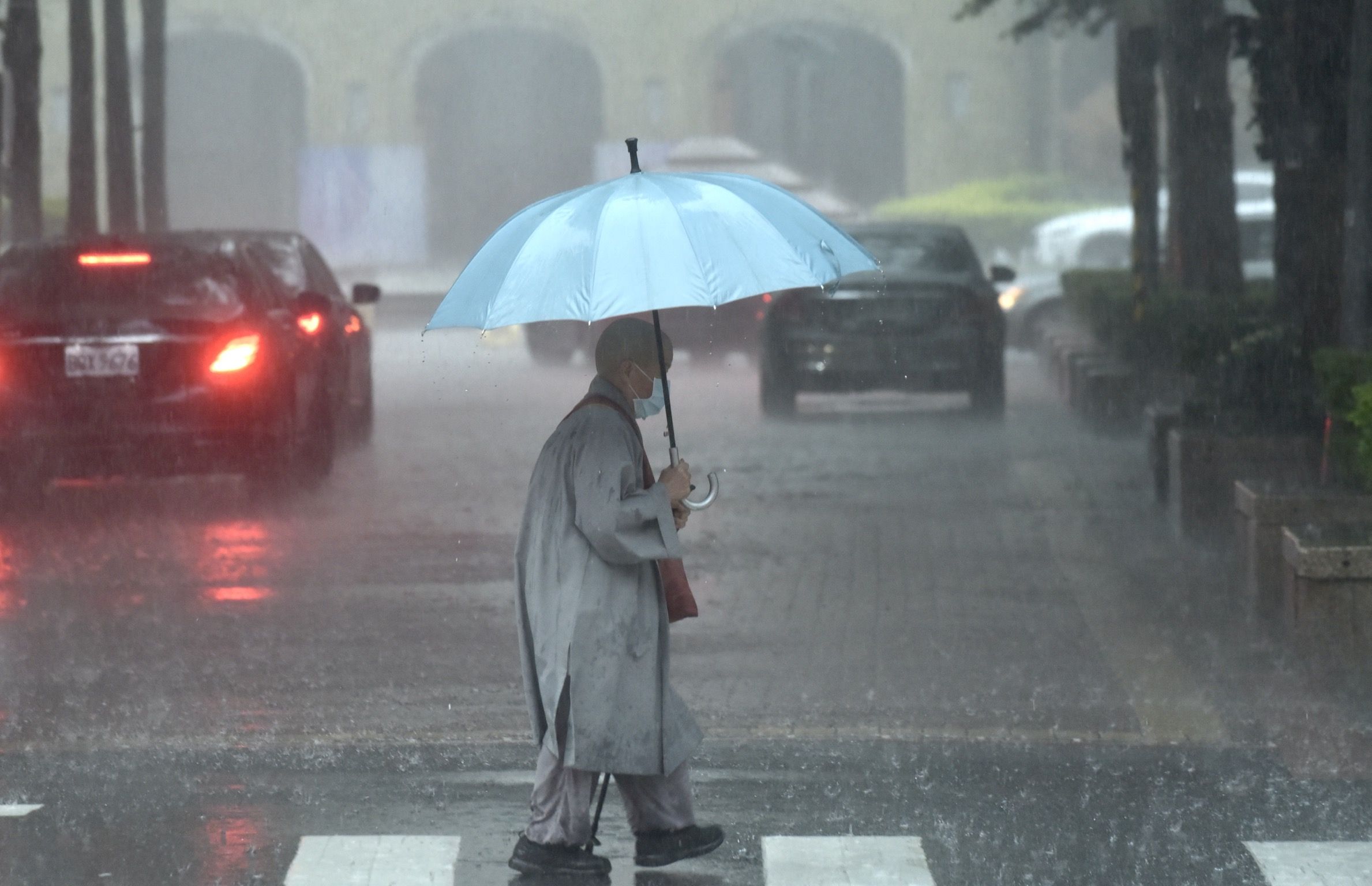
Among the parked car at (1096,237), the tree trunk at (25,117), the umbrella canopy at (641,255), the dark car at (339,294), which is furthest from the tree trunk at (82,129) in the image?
the parked car at (1096,237)

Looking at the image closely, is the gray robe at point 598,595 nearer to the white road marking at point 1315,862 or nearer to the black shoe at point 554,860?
the black shoe at point 554,860

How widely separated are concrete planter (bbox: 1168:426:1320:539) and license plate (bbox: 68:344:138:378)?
571 cm

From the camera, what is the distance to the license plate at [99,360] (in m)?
12.5

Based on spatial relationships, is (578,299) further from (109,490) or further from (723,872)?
(109,490)

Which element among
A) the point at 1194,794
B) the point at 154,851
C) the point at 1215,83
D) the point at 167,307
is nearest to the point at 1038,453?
the point at 1215,83

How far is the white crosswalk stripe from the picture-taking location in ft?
20.8

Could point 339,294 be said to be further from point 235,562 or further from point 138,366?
point 235,562

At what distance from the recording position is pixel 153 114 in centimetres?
2727

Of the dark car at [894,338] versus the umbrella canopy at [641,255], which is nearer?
the umbrella canopy at [641,255]

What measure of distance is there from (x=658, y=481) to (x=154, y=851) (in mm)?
1729

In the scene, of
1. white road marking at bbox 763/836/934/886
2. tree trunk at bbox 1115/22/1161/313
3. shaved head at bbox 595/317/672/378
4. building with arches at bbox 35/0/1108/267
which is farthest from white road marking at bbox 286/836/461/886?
building with arches at bbox 35/0/1108/267

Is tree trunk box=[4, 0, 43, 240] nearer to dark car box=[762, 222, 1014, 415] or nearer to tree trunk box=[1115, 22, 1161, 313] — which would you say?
dark car box=[762, 222, 1014, 415]

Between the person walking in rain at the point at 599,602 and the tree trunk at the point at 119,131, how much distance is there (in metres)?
20.4

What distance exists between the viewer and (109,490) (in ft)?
46.4
